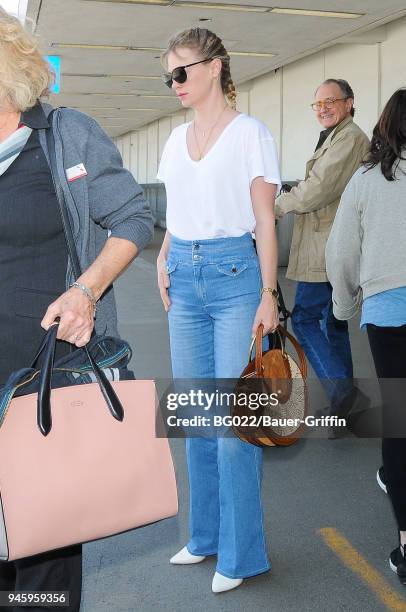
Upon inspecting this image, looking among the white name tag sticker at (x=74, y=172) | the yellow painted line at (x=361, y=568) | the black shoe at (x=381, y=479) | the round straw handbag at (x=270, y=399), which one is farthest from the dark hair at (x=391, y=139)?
the black shoe at (x=381, y=479)

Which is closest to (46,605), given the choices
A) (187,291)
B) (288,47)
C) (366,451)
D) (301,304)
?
(187,291)

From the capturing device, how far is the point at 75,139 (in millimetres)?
1965

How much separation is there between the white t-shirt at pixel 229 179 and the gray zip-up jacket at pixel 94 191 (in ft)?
2.83

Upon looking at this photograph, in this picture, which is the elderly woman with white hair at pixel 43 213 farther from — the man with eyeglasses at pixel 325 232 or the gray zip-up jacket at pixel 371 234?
the man with eyeglasses at pixel 325 232

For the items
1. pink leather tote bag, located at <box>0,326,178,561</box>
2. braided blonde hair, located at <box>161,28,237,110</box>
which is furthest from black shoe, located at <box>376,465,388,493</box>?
pink leather tote bag, located at <box>0,326,178,561</box>

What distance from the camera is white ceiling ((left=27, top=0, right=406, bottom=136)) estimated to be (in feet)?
39.5

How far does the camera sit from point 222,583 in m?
3.04

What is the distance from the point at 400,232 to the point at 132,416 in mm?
1551

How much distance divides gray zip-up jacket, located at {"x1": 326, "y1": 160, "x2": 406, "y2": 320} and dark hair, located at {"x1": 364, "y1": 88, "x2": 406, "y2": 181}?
0.03 metres

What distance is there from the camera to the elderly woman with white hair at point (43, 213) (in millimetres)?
1910

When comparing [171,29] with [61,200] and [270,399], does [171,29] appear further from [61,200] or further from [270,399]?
[61,200]

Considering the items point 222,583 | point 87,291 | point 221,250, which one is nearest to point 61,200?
point 87,291

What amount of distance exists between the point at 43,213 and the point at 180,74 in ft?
4.14

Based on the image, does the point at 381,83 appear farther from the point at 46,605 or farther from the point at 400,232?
the point at 46,605
